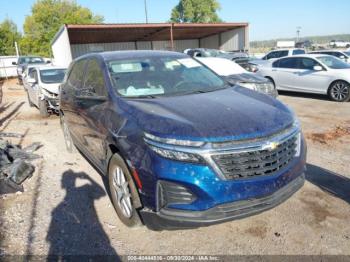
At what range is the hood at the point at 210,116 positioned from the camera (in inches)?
104

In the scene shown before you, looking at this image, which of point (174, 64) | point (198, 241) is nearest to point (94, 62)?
point (174, 64)

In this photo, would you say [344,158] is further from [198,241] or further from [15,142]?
[15,142]

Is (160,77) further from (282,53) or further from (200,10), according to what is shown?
(200,10)

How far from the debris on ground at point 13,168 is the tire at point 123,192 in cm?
173

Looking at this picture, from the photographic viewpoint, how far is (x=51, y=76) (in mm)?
9992

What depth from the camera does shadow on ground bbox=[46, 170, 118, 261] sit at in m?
3.03

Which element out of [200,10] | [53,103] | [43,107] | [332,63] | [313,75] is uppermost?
[200,10]

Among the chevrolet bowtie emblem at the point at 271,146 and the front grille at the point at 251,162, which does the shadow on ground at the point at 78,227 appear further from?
the chevrolet bowtie emblem at the point at 271,146

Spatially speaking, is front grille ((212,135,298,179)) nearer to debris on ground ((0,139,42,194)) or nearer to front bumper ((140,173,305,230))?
front bumper ((140,173,305,230))

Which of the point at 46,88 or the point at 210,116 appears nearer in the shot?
the point at 210,116

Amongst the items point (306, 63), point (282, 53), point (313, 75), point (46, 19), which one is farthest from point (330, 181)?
point (46, 19)

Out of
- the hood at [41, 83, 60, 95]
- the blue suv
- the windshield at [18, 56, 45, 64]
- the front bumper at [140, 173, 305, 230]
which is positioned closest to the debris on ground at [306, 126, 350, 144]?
the blue suv

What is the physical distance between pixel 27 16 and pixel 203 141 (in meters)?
67.1

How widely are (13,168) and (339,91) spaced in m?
9.22
